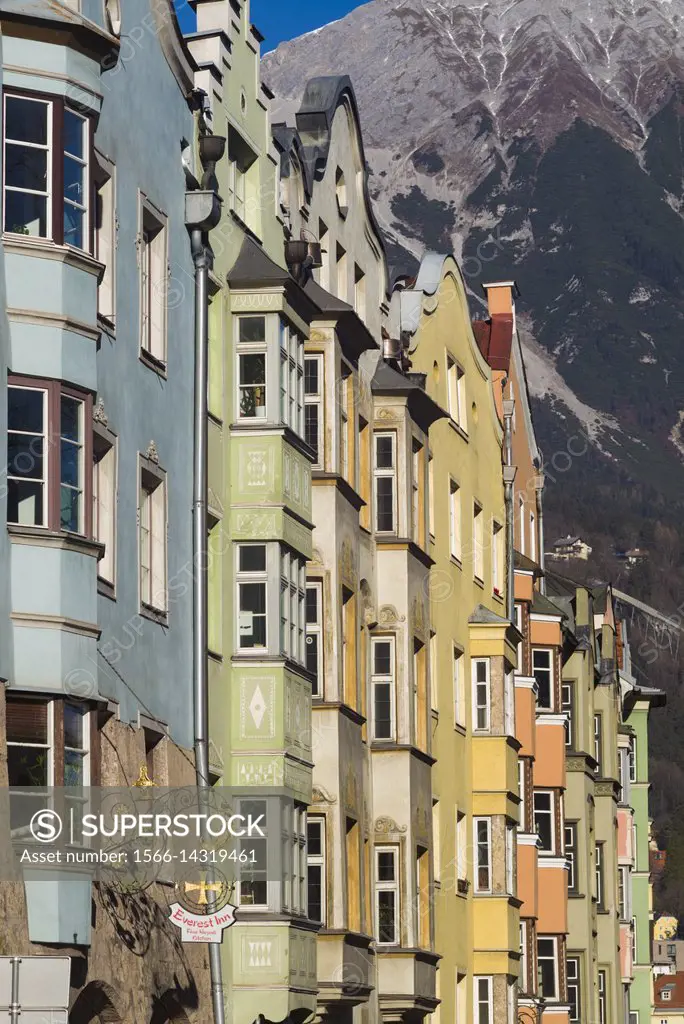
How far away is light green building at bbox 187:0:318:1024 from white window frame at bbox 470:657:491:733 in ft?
51.1

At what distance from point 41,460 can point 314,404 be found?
13849 mm

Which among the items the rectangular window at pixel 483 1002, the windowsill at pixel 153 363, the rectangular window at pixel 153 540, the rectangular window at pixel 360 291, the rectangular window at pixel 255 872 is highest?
the rectangular window at pixel 360 291

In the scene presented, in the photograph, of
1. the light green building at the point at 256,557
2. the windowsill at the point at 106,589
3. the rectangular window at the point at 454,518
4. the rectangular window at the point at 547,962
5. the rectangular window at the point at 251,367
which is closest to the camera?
the windowsill at the point at 106,589

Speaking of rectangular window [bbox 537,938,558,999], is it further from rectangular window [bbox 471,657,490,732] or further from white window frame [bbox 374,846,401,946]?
white window frame [bbox 374,846,401,946]

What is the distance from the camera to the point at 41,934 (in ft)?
81.8

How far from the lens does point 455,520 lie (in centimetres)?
5156

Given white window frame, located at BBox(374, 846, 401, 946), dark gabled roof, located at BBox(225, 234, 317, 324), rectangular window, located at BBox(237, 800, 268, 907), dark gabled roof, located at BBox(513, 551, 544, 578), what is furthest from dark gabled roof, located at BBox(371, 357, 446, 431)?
dark gabled roof, located at BBox(513, 551, 544, 578)

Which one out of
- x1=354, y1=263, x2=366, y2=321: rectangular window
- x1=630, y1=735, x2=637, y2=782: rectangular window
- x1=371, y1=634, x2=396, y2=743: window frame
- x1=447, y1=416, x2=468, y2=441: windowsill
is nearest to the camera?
x1=371, y1=634, x2=396, y2=743: window frame

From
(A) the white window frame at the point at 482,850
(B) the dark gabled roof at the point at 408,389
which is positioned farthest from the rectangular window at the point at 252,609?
(A) the white window frame at the point at 482,850

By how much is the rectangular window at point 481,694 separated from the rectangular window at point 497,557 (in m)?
3.75

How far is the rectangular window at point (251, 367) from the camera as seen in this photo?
35.6 m

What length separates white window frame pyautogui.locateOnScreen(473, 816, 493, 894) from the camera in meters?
50.1

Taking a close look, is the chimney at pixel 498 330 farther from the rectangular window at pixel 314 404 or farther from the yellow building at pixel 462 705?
the rectangular window at pixel 314 404

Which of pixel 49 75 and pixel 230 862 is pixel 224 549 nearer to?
pixel 230 862
